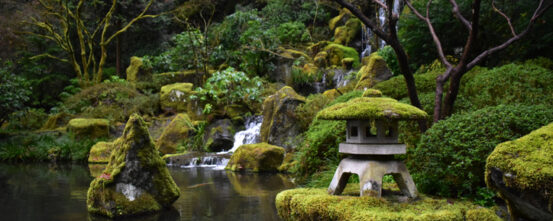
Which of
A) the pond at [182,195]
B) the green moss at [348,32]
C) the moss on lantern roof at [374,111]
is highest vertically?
the green moss at [348,32]

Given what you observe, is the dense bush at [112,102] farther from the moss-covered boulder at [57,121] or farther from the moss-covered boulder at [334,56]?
the moss-covered boulder at [334,56]

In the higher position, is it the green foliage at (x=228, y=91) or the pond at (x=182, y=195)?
the green foliage at (x=228, y=91)

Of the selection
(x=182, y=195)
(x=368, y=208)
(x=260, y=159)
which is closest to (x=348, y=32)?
(x=260, y=159)

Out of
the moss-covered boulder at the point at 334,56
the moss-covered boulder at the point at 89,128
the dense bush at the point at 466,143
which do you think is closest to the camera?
the dense bush at the point at 466,143

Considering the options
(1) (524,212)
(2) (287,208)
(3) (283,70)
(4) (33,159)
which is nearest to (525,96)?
(1) (524,212)

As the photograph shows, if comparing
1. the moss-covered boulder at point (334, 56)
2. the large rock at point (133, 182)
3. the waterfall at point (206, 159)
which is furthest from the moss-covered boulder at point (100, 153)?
the moss-covered boulder at point (334, 56)

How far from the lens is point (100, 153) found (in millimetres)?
14570

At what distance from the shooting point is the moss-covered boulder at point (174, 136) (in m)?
15.0

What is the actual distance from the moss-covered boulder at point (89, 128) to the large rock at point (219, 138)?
168 inches

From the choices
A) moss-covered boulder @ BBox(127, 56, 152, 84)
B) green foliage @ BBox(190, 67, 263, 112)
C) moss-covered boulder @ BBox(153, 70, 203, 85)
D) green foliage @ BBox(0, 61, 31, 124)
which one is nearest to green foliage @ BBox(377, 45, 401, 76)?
green foliage @ BBox(190, 67, 263, 112)

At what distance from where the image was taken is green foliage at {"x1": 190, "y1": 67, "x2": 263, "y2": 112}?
54.1ft

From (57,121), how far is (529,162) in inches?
766

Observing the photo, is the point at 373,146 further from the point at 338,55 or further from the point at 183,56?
the point at 183,56

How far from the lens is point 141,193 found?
639cm
